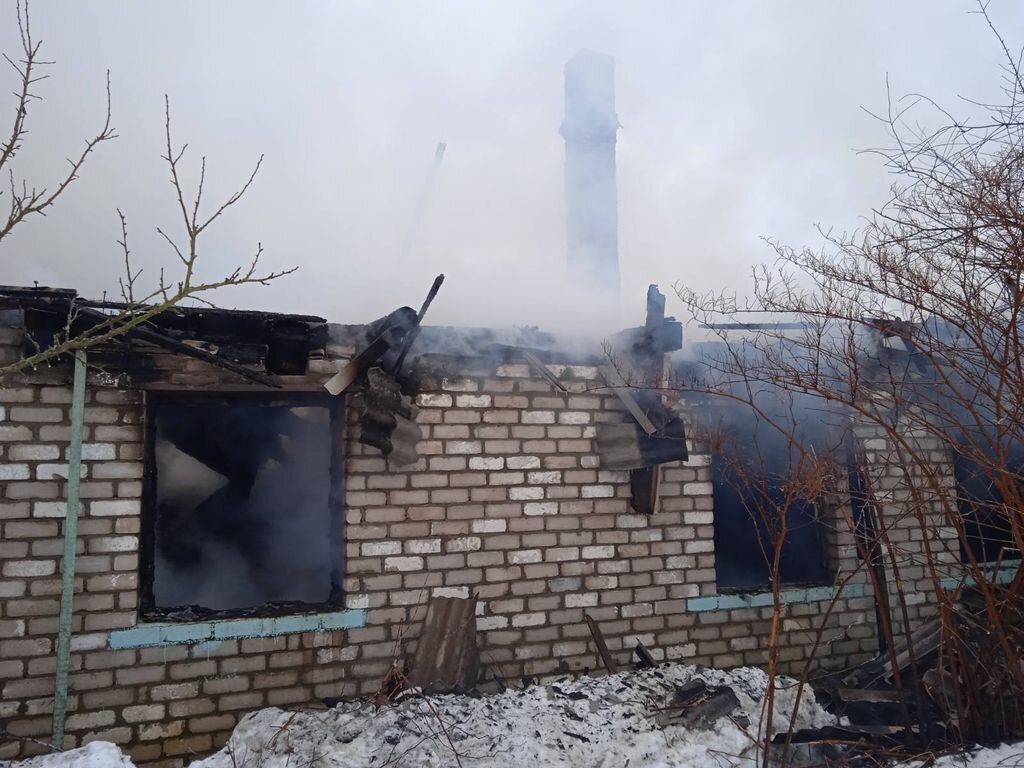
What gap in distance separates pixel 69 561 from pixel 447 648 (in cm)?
260

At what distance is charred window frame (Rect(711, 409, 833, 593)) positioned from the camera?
22.2ft

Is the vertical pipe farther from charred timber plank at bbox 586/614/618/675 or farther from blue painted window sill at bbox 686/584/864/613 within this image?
blue painted window sill at bbox 686/584/864/613

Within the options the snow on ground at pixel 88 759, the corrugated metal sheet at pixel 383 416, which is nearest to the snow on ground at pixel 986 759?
the corrugated metal sheet at pixel 383 416

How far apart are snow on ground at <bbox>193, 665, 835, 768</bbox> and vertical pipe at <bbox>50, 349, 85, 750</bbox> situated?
950mm

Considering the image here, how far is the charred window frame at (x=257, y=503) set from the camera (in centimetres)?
520

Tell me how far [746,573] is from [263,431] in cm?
510

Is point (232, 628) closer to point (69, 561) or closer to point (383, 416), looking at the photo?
point (69, 561)

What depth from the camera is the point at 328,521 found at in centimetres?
578

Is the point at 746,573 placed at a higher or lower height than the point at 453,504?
lower

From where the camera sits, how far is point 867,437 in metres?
6.82

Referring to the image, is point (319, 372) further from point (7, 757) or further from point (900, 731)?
point (900, 731)

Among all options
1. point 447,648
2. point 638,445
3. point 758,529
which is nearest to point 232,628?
point 447,648

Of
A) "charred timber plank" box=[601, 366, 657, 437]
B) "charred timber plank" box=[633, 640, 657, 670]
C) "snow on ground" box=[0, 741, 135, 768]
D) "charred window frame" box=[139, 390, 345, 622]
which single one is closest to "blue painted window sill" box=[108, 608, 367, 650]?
"charred window frame" box=[139, 390, 345, 622]

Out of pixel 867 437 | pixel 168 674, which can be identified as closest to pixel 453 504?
pixel 168 674
